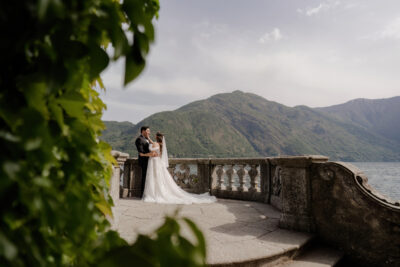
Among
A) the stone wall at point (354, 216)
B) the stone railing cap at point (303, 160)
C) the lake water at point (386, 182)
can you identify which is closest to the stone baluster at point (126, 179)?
the stone railing cap at point (303, 160)

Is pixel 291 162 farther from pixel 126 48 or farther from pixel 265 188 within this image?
pixel 126 48

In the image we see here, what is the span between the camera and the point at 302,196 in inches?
176

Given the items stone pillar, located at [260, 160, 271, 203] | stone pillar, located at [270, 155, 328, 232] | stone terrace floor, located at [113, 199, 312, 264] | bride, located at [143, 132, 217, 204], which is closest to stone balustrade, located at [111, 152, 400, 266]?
stone pillar, located at [270, 155, 328, 232]

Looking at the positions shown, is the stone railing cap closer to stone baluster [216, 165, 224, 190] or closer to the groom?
stone baluster [216, 165, 224, 190]

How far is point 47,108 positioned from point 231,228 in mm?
4483

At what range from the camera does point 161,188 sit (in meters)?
8.14

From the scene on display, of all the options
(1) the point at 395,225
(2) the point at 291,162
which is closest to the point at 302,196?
(2) the point at 291,162

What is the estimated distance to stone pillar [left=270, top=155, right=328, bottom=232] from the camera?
14.5ft

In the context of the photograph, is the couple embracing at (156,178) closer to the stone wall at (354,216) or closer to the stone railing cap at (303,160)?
the stone railing cap at (303,160)

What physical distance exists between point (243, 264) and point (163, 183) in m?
5.52

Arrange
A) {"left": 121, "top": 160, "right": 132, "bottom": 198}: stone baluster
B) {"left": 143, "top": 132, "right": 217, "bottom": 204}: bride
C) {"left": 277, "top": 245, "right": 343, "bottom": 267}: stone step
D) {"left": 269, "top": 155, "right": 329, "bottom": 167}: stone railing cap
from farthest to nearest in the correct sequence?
{"left": 121, "top": 160, "right": 132, "bottom": 198}: stone baluster
{"left": 143, "top": 132, "right": 217, "bottom": 204}: bride
{"left": 269, "top": 155, "right": 329, "bottom": 167}: stone railing cap
{"left": 277, "top": 245, "right": 343, "bottom": 267}: stone step

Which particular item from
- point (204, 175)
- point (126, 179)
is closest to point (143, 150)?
point (126, 179)

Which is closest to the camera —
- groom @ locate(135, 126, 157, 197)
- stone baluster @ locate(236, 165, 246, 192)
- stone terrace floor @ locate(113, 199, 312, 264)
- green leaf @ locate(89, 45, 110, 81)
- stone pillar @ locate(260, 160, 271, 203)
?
green leaf @ locate(89, 45, 110, 81)

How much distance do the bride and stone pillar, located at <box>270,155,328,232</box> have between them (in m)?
3.34
